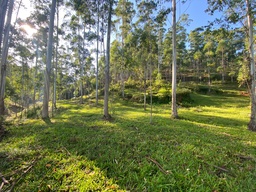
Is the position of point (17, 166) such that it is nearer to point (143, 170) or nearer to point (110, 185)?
point (110, 185)

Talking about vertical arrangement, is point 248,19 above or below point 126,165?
above

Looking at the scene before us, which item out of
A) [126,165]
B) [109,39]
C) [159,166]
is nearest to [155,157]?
[159,166]

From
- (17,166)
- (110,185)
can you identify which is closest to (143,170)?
(110,185)

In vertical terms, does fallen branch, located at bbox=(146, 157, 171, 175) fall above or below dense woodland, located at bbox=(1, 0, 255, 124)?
below

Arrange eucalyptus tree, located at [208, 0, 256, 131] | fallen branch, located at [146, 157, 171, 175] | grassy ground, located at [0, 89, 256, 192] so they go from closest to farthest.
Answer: grassy ground, located at [0, 89, 256, 192] → fallen branch, located at [146, 157, 171, 175] → eucalyptus tree, located at [208, 0, 256, 131]

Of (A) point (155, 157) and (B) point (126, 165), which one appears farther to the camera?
(A) point (155, 157)

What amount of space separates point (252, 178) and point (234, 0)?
762 centimetres

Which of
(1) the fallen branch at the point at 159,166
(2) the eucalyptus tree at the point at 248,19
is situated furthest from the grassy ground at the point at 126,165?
(2) the eucalyptus tree at the point at 248,19

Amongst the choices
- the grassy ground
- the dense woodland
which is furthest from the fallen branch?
the dense woodland

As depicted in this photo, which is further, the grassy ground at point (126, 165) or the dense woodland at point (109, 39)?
the dense woodland at point (109, 39)

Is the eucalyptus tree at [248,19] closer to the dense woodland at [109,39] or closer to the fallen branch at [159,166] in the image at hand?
the dense woodland at [109,39]

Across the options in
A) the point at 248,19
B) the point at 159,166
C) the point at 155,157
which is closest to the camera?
the point at 159,166

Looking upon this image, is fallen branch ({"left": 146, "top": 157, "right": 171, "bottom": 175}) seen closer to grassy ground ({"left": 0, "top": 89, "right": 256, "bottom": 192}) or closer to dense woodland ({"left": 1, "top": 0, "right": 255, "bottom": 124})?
grassy ground ({"left": 0, "top": 89, "right": 256, "bottom": 192})

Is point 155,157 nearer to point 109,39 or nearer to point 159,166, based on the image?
point 159,166
